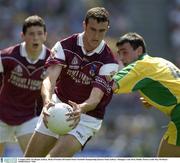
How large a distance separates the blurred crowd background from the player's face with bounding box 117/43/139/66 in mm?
8905

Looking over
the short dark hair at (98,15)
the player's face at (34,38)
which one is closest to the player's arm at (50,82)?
the short dark hair at (98,15)

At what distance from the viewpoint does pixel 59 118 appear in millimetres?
9852

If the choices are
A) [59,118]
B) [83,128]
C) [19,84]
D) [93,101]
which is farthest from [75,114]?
[19,84]

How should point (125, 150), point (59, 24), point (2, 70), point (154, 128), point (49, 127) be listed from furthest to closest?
point (59, 24) → point (154, 128) → point (125, 150) → point (2, 70) → point (49, 127)

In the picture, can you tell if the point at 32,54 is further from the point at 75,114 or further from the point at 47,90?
the point at 75,114

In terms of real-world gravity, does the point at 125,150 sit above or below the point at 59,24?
below

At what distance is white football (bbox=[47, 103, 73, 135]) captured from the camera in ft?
32.3

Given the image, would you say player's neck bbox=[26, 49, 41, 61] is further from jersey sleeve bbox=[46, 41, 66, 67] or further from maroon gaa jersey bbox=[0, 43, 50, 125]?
jersey sleeve bbox=[46, 41, 66, 67]

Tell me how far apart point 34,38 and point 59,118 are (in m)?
2.53

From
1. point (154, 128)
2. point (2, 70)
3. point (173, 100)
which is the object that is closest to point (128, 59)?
point (173, 100)

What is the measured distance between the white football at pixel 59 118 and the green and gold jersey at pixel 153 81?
0.65 meters

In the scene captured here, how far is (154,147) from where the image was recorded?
18.8m

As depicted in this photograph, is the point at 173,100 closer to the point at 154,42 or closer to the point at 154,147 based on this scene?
the point at 154,147

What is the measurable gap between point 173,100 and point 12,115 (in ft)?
9.80
